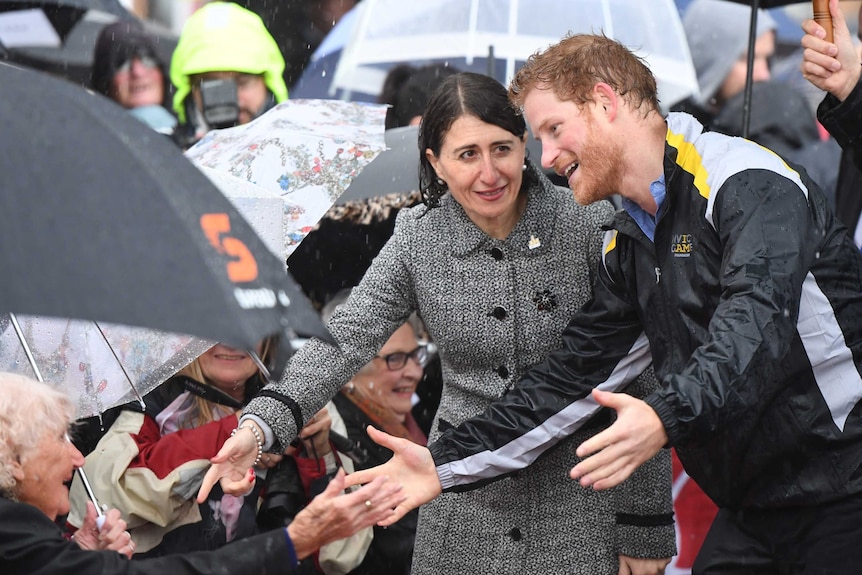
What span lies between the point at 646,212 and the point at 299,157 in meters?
1.35

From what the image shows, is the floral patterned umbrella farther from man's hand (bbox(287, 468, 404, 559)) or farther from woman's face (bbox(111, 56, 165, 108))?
woman's face (bbox(111, 56, 165, 108))

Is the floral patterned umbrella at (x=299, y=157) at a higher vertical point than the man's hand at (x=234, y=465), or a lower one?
higher

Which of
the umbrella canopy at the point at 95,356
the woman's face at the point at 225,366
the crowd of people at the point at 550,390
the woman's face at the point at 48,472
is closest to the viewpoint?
the crowd of people at the point at 550,390

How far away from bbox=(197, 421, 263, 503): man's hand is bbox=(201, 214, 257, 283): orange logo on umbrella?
117cm

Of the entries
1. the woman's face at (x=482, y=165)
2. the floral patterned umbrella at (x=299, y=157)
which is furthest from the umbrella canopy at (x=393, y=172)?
the woman's face at (x=482, y=165)

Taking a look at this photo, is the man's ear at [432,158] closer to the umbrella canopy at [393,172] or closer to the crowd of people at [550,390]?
the crowd of people at [550,390]

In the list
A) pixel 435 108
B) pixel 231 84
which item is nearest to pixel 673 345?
pixel 435 108

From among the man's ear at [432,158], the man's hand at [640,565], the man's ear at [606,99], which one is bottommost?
the man's hand at [640,565]

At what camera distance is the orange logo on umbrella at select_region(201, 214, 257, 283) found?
7.79ft

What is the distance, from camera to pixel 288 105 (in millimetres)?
4652

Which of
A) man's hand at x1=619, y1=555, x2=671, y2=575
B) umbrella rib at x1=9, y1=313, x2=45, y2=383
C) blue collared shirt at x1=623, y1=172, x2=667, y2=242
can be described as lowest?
man's hand at x1=619, y1=555, x2=671, y2=575

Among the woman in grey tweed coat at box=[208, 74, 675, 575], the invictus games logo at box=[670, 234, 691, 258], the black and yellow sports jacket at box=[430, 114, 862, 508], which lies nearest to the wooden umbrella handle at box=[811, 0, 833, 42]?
the black and yellow sports jacket at box=[430, 114, 862, 508]

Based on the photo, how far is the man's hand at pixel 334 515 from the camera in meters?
2.93

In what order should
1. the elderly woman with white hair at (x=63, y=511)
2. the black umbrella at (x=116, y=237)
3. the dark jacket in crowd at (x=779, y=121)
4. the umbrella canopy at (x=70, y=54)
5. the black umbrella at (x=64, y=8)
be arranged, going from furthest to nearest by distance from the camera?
the umbrella canopy at (x=70, y=54), the dark jacket in crowd at (x=779, y=121), the black umbrella at (x=64, y=8), the elderly woman with white hair at (x=63, y=511), the black umbrella at (x=116, y=237)
